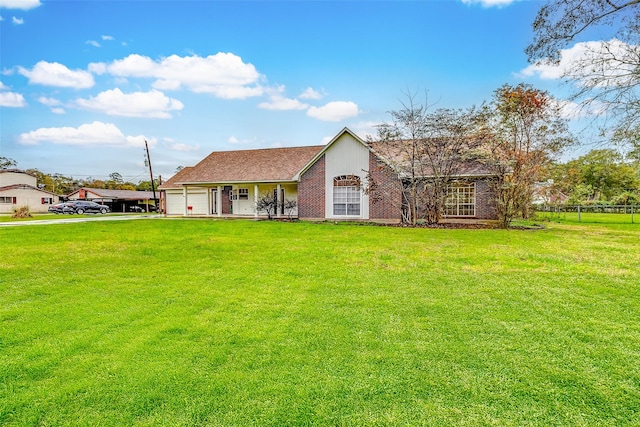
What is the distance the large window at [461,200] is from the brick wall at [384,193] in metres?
2.84

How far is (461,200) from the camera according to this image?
65.0 ft

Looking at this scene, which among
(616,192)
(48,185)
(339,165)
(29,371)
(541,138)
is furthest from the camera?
(48,185)

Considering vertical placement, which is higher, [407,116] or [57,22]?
[57,22]

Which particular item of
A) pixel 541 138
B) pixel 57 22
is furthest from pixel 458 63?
pixel 57 22

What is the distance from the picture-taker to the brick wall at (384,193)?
19.4 m

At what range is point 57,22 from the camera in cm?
1628

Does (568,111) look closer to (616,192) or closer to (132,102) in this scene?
(132,102)

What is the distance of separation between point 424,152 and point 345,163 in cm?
490

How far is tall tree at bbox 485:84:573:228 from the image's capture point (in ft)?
54.3

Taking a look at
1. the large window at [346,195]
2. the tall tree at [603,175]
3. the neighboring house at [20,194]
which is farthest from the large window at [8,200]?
the tall tree at [603,175]

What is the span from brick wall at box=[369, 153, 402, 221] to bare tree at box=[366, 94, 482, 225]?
0.19 ft

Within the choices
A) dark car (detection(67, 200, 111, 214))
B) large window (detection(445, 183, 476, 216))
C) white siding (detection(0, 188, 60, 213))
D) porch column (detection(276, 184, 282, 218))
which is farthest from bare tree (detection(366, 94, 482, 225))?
white siding (detection(0, 188, 60, 213))

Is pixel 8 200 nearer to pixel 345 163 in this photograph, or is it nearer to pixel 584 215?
pixel 345 163

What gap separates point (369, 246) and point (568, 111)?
32.0 ft
